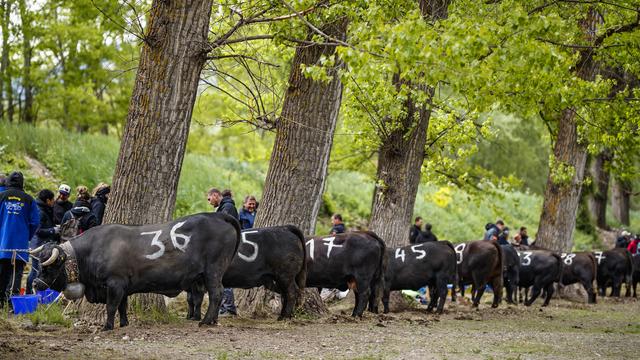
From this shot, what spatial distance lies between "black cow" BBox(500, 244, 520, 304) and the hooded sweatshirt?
38.9 ft

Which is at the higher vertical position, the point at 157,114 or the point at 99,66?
the point at 99,66

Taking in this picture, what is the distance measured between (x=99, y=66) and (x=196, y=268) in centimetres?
2167

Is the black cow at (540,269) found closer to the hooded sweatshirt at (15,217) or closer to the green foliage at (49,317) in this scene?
the hooded sweatshirt at (15,217)

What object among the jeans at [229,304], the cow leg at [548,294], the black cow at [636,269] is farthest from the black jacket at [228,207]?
the black cow at [636,269]

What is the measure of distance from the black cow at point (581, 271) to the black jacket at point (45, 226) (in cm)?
1429

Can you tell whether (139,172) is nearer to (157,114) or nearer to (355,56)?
(157,114)

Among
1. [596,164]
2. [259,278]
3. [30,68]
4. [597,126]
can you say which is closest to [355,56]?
[259,278]

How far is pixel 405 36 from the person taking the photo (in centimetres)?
936

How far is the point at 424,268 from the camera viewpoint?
682 inches

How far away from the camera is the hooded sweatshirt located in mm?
13031


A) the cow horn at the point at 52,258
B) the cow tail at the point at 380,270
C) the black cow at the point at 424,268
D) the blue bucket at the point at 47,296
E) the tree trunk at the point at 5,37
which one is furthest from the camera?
the tree trunk at the point at 5,37

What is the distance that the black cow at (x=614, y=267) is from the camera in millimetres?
25578

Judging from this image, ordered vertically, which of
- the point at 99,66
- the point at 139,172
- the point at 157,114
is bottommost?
the point at 139,172

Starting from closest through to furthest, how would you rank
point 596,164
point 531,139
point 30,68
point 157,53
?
point 157,53 < point 30,68 < point 596,164 < point 531,139
